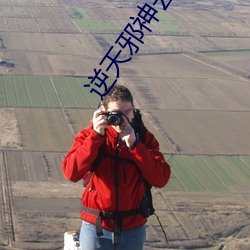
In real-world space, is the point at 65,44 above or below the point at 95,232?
below

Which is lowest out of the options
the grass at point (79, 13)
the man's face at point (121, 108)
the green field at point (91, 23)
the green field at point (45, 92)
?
the grass at point (79, 13)

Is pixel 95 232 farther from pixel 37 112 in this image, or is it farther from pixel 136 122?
pixel 37 112

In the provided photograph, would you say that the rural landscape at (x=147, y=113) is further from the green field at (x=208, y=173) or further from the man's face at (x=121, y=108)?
the man's face at (x=121, y=108)

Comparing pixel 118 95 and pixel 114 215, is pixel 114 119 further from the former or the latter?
pixel 114 215

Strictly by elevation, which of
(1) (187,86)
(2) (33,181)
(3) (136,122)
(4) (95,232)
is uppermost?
(3) (136,122)

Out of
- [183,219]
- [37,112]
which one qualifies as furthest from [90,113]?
[183,219]

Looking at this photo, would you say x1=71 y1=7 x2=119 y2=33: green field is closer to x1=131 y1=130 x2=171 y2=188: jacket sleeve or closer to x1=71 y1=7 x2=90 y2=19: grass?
x1=71 y1=7 x2=90 y2=19: grass

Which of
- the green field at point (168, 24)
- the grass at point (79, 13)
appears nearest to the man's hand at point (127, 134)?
the green field at point (168, 24)

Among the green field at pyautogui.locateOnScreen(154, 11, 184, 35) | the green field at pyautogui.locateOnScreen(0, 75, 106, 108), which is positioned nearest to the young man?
the green field at pyautogui.locateOnScreen(0, 75, 106, 108)
